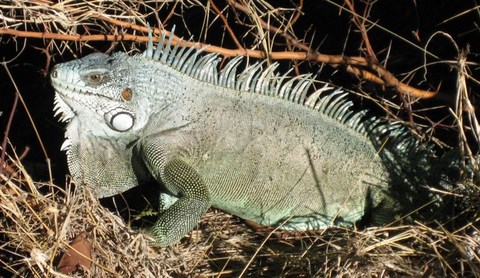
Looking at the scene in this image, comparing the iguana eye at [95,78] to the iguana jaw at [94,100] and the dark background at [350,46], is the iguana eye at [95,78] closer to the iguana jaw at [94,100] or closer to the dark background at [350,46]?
the iguana jaw at [94,100]

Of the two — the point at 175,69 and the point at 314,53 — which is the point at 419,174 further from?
the point at 175,69

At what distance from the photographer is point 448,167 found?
3.50m

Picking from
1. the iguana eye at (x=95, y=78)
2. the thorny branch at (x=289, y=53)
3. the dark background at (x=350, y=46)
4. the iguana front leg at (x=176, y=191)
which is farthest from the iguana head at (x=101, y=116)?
the dark background at (x=350, y=46)

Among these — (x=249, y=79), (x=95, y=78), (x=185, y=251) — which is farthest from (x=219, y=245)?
(x=95, y=78)

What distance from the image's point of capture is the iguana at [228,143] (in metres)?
3.40

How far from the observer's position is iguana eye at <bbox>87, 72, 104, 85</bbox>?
11.1 feet

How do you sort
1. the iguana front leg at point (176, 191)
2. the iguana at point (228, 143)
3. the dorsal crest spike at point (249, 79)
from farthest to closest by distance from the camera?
the dorsal crest spike at point (249, 79), the iguana at point (228, 143), the iguana front leg at point (176, 191)

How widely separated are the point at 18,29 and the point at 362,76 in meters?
1.80

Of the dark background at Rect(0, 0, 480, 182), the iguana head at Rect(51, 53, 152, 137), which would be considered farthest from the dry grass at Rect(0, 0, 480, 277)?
the dark background at Rect(0, 0, 480, 182)

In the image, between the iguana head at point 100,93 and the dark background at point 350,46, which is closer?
the iguana head at point 100,93

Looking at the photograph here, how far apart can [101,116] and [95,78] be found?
0.17 meters

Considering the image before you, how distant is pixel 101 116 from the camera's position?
3416mm

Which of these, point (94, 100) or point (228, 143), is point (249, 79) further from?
point (94, 100)

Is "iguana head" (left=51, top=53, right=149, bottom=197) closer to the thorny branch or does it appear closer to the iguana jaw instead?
the iguana jaw
